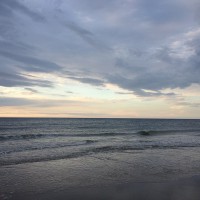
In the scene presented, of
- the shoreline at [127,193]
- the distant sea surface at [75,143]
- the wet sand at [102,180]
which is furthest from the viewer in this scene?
the distant sea surface at [75,143]

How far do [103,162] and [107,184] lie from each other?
16.8ft

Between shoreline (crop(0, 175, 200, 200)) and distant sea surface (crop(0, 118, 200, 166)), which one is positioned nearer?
shoreline (crop(0, 175, 200, 200))

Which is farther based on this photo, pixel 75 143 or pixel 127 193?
pixel 75 143

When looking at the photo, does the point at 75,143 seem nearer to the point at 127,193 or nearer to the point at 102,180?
the point at 102,180

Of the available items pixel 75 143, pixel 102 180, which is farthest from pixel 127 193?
pixel 75 143

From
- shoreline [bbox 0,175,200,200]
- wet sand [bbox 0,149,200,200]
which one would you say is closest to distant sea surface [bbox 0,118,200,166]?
wet sand [bbox 0,149,200,200]

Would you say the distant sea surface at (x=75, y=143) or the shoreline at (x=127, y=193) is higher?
the distant sea surface at (x=75, y=143)

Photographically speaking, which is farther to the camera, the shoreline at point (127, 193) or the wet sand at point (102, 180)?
the wet sand at point (102, 180)

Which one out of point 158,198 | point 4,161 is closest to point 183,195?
point 158,198

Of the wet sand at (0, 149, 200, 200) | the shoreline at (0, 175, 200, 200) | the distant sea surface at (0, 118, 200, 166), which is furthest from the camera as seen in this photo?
the distant sea surface at (0, 118, 200, 166)

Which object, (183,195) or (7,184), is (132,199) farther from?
(7,184)

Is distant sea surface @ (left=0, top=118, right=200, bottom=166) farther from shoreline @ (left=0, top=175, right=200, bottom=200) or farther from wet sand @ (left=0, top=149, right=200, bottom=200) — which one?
shoreline @ (left=0, top=175, right=200, bottom=200)

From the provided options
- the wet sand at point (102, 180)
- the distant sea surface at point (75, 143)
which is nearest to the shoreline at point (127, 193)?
the wet sand at point (102, 180)

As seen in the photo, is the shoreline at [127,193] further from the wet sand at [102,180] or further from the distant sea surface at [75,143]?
the distant sea surface at [75,143]
